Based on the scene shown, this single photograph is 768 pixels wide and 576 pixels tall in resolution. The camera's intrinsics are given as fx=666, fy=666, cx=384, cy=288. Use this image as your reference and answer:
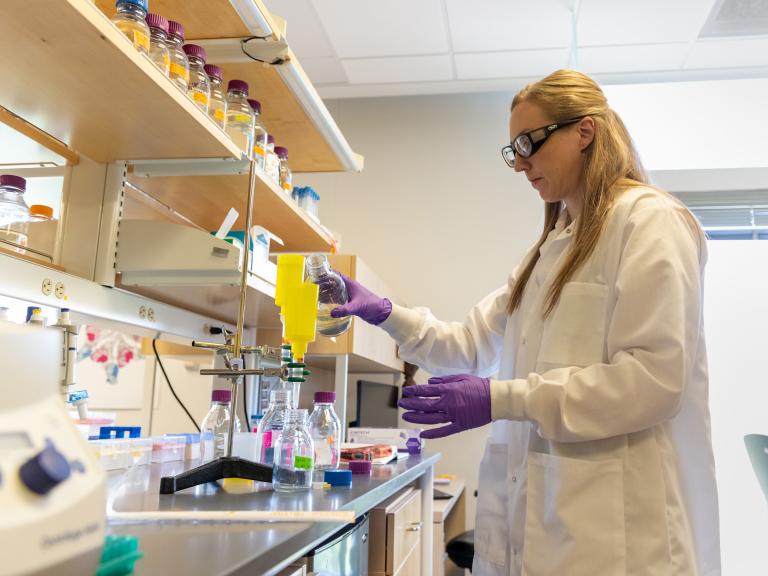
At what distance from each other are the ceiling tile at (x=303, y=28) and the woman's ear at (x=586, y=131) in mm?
1968

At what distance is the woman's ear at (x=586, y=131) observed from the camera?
4.53 feet

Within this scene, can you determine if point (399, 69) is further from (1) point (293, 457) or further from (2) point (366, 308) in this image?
(1) point (293, 457)

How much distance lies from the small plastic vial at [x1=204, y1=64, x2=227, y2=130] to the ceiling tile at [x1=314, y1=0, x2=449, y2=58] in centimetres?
167

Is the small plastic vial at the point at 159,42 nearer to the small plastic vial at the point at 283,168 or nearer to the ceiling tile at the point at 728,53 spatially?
the small plastic vial at the point at 283,168

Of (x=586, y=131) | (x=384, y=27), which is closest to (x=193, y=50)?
(x=586, y=131)

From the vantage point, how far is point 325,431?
1522 mm

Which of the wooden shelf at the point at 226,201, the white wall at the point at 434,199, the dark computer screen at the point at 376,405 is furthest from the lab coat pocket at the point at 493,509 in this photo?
the white wall at the point at 434,199

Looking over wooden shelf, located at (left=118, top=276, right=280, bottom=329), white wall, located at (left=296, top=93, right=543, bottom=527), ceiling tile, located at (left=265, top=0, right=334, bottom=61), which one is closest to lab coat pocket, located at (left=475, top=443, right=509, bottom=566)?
wooden shelf, located at (left=118, top=276, right=280, bottom=329)

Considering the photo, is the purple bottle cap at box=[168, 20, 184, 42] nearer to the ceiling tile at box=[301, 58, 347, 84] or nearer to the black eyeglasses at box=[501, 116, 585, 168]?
the black eyeglasses at box=[501, 116, 585, 168]

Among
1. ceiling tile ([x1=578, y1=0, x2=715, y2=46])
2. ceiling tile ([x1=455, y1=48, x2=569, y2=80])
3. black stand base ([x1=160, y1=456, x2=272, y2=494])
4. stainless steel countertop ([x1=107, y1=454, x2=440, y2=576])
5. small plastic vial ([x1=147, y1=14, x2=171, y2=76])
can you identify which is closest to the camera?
stainless steel countertop ([x1=107, y1=454, x2=440, y2=576])

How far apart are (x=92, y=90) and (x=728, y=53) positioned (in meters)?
3.20

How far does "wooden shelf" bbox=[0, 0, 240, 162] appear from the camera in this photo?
98cm

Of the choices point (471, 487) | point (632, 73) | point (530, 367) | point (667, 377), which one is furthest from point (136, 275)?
point (632, 73)

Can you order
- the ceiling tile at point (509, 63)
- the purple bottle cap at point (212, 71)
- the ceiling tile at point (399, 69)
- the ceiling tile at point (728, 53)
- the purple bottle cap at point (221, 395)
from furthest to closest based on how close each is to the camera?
the ceiling tile at point (399, 69) → the ceiling tile at point (509, 63) → the ceiling tile at point (728, 53) → the purple bottle cap at point (212, 71) → the purple bottle cap at point (221, 395)
